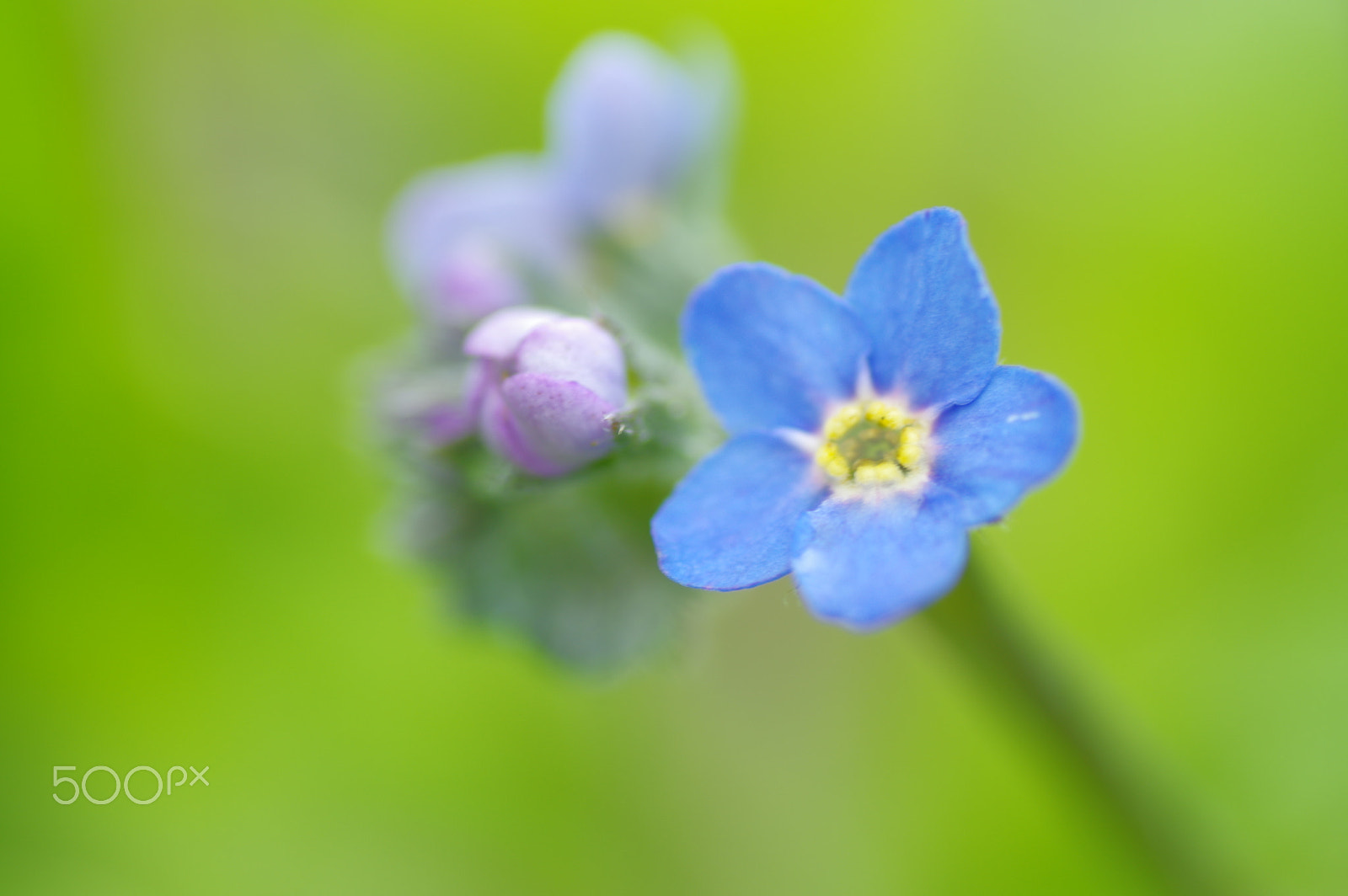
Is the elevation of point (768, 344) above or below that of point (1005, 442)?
above

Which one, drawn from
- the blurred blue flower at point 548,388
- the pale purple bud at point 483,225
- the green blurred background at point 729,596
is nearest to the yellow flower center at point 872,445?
the blurred blue flower at point 548,388

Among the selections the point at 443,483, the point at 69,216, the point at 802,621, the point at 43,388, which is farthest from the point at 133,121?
the point at 802,621

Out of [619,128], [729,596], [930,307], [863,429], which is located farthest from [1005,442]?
[729,596]

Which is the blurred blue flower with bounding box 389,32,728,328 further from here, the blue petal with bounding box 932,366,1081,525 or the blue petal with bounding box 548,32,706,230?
the blue petal with bounding box 932,366,1081,525

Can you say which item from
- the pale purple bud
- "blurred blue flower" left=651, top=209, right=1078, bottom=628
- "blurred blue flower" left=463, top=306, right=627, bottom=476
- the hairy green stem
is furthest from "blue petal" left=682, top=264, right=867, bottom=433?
the pale purple bud

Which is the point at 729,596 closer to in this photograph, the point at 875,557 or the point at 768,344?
the point at 768,344

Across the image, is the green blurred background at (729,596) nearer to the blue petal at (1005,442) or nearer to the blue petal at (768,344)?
the blue petal at (768,344)
